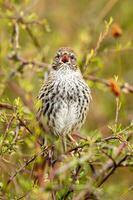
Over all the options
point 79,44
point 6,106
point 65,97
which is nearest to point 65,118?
point 65,97

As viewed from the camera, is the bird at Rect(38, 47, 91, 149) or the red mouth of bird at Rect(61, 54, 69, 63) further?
the red mouth of bird at Rect(61, 54, 69, 63)

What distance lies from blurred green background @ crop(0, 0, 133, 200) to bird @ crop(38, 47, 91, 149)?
0.14 meters

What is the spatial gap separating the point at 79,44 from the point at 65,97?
1162mm

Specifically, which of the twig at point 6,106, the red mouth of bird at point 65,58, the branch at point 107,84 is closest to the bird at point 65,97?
the red mouth of bird at point 65,58

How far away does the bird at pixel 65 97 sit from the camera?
6.07 metres

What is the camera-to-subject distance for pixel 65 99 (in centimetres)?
613

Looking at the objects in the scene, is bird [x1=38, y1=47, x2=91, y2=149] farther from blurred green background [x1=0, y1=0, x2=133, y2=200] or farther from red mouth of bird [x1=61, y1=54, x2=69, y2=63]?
blurred green background [x1=0, y1=0, x2=133, y2=200]

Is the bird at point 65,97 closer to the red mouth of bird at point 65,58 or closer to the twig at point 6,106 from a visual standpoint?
the red mouth of bird at point 65,58

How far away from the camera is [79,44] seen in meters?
7.20

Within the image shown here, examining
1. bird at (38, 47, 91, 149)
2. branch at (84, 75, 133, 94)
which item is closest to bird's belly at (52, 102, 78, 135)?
bird at (38, 47, 91, 149)

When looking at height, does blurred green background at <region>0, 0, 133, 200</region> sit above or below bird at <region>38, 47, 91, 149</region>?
above

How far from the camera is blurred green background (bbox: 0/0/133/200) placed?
662cm

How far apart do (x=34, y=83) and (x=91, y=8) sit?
7.28 feet

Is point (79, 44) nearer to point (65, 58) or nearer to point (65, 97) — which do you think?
point (65, 58)
